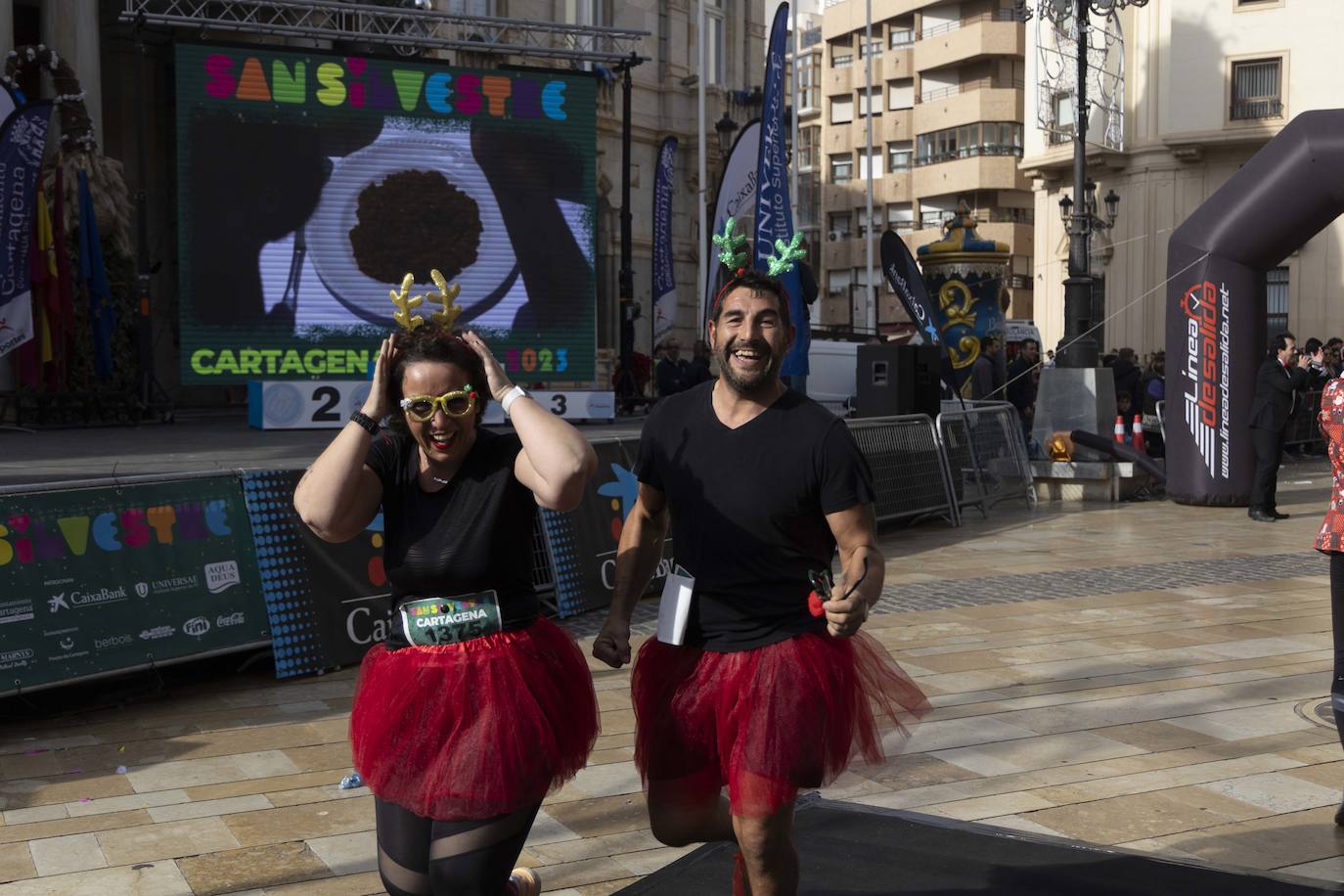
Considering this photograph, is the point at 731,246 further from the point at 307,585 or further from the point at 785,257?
the point at 307,585

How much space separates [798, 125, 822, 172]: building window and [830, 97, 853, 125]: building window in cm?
106

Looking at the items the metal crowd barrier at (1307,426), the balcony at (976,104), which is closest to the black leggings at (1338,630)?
the metal crowd barrier at (1307,426)

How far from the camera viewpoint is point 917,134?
220 feet

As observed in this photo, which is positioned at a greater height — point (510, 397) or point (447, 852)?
point (510, 397)

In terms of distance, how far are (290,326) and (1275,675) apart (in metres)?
18.3

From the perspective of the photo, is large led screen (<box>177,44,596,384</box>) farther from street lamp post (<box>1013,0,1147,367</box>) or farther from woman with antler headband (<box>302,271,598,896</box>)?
woman with antler headband (<box>302,271,598,896</box>)

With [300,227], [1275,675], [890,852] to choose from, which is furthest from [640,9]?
[890,852]

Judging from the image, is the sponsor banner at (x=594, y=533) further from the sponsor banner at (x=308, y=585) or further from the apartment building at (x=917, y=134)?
the apartment building at (x=917, y=134)

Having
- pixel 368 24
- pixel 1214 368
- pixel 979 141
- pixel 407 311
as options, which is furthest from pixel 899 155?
pixel 407 311

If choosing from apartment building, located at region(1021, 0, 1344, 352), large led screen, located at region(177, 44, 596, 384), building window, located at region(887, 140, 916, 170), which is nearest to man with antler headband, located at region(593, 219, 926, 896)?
large led screen, located at region(177, 44, 596, 384)

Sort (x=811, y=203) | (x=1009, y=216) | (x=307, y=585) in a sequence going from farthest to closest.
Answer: (x=811, y=203) < (x=1009, y=216) < (x=307, y=585)

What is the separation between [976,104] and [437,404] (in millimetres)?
62921

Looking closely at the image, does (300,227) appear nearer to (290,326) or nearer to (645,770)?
(290,326)

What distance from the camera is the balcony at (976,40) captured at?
62.2 meters
